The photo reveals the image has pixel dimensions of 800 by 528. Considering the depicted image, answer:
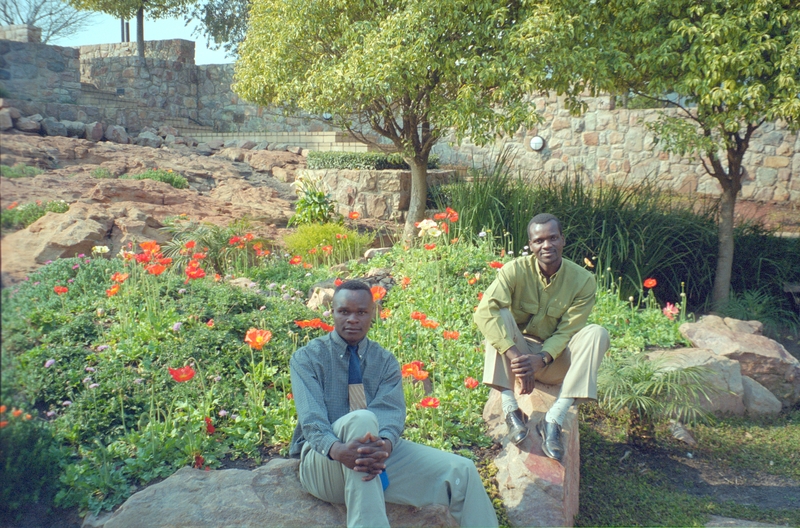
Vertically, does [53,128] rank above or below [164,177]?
→ above

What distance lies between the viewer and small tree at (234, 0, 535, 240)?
21.9 feet

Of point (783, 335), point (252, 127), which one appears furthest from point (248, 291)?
point (252, 127)

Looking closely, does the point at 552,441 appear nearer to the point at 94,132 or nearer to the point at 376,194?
the point at 376,194

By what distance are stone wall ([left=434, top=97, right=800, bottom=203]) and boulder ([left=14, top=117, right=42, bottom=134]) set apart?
7.37 m

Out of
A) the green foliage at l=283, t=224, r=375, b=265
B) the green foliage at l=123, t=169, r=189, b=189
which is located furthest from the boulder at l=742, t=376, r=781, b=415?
the green foliage at l=123, t=169, r=189, b=189

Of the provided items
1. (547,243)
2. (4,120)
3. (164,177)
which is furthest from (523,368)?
(164,177)

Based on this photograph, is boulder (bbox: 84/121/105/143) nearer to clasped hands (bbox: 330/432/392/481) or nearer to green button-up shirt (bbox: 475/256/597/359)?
green button-up shirt (bbox: 475/256/597/359)

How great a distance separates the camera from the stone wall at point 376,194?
1013 centimetres

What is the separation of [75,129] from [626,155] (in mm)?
10321

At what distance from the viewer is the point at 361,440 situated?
2.46 m

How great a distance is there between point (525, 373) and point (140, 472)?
193cm

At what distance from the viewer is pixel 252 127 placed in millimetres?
18109

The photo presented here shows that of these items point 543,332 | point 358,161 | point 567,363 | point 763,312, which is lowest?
point 763,312

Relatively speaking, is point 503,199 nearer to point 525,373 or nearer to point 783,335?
point 783,335
